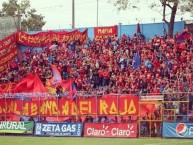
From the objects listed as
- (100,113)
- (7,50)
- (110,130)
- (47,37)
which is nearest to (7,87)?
(7,50)

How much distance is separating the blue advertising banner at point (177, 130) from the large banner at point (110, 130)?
1.98 meters

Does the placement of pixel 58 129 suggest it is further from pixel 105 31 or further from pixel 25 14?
pixel 25 14

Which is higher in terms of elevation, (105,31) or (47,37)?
(105,31)

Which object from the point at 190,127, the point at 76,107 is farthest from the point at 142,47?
the point at 190,127

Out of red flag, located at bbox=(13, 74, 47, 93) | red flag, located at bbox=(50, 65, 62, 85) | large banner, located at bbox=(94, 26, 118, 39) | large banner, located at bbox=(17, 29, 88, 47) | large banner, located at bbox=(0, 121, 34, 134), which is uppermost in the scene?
large banner, located at bbox=(94, 26, 118, 39)

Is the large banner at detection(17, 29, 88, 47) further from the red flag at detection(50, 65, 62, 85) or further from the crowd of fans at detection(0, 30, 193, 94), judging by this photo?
the red flag at detection(50, 65, 62, 85)

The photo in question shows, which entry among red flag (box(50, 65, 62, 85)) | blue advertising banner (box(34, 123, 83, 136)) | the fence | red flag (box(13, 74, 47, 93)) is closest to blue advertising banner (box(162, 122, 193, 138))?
the fence

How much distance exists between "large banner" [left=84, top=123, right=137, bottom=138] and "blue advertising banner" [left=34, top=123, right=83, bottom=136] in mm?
644

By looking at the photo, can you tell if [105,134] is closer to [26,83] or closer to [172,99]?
[172,99]

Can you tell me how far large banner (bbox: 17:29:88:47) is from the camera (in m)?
47.7

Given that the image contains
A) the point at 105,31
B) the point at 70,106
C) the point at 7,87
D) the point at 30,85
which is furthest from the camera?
the point at 105,31

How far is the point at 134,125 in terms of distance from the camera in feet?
110

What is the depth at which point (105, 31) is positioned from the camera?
47.0 m

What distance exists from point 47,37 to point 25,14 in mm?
30871
